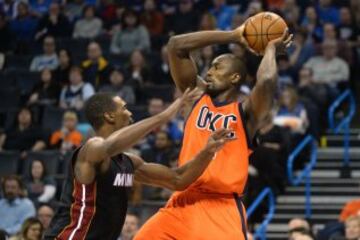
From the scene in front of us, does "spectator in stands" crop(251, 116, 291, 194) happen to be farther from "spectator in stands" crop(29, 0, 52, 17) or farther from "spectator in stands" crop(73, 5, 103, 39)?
"spectator in stands" crop(29, 0, 52, 17)

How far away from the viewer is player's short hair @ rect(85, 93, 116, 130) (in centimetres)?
730

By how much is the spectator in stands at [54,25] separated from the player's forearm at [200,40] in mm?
11565

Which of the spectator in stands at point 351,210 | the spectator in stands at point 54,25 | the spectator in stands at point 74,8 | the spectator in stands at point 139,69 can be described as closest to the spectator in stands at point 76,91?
the spectator in stands at point 139,69

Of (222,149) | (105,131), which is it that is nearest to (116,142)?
(105,131)

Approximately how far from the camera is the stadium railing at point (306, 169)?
47.5ft

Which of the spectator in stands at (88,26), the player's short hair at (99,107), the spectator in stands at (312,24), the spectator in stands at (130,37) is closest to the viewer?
the player's short hair at (99,107)

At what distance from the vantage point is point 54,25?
19641 mm

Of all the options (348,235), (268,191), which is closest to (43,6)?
(268,191)

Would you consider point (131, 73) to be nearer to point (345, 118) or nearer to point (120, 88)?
point (120, 88)

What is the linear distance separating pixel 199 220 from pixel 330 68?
28.9 ft

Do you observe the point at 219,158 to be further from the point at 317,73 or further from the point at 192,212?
the point at 317,73

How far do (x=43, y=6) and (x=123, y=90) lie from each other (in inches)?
219

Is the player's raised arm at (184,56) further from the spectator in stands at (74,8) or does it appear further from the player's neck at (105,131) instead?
the spectator in stands at (74,8)

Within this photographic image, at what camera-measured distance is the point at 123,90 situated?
1631 cm
